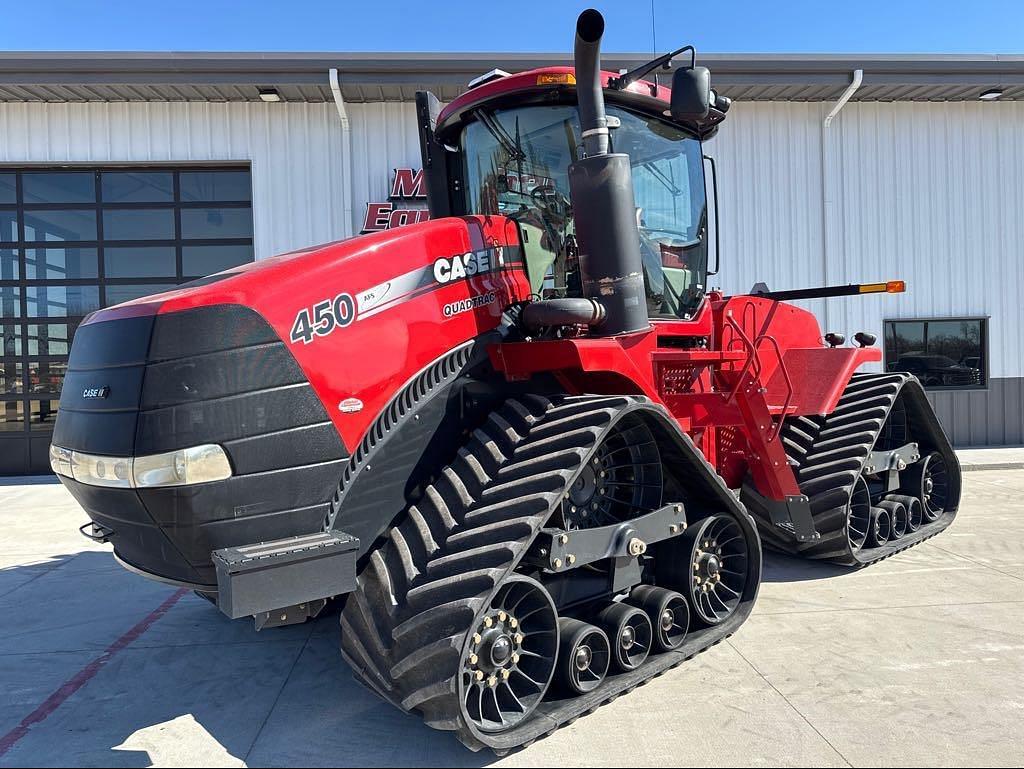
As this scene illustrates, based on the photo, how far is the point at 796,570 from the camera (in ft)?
17.9

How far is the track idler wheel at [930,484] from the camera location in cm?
628

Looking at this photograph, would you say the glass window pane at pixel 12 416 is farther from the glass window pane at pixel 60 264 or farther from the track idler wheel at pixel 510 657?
the track idler wheel at pixel 510 657

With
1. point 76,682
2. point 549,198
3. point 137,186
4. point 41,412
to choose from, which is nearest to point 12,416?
point 41,412

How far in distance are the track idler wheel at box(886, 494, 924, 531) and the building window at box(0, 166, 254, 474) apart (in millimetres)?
10016

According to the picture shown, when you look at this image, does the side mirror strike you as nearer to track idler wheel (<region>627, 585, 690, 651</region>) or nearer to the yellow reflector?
the yellow reflector

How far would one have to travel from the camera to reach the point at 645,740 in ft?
9.75

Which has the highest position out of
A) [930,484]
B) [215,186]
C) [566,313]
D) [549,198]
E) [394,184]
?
[215,186]

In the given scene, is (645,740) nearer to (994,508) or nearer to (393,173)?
(994,508)

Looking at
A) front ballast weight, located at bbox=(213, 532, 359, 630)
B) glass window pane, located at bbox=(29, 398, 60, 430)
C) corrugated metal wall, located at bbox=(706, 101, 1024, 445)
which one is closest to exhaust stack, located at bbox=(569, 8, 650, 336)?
front ballast weight, located at bbox=(213, 532, 359, 630)

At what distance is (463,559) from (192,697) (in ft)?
5.87

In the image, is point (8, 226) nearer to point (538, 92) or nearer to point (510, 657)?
point (538, 92)

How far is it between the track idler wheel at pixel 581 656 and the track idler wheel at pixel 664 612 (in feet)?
1.21

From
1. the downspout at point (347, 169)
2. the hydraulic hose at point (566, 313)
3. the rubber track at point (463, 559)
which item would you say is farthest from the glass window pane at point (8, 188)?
the rubber track at point (463, 559)

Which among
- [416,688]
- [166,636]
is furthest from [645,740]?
[166,636]
